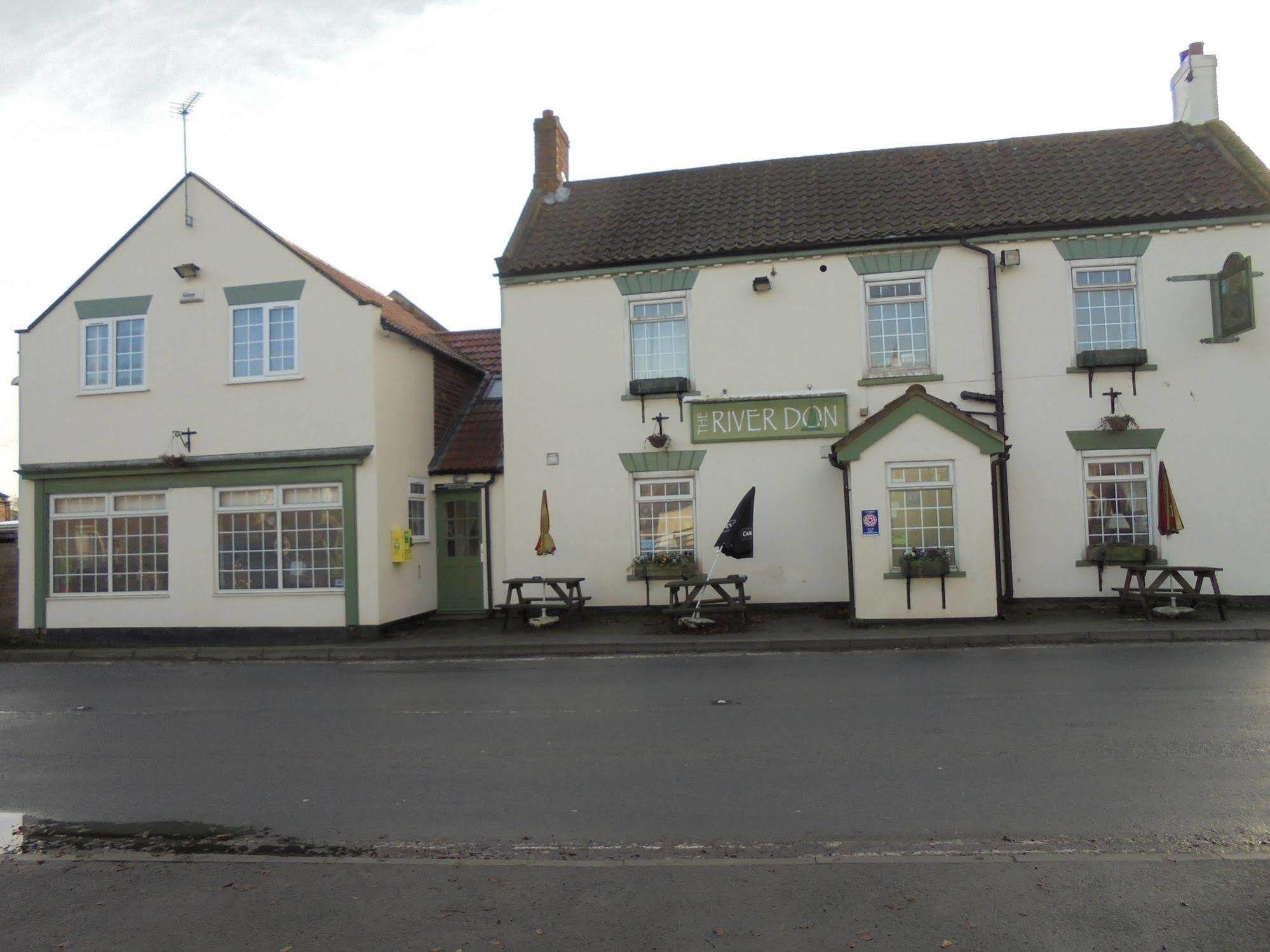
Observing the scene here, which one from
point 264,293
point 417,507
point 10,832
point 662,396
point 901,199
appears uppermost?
point 901,199

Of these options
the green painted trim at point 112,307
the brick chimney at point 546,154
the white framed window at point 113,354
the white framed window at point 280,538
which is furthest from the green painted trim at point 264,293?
the brick chimney at point 546,154

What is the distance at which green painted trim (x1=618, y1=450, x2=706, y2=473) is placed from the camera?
16.6 m

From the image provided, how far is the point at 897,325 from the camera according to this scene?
1638 cm

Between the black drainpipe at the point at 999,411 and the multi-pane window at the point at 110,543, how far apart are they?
14067 millimetres

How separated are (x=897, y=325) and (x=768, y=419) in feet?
8.81

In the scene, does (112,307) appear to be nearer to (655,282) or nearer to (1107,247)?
(655,282)

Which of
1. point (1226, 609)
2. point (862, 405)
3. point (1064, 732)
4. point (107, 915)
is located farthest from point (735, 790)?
point (1226, 609)

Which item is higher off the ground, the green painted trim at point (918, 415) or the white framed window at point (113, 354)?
the white framed window at point (113, 354)

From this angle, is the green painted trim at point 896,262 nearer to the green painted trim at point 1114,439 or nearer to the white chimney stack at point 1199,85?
Answer: the green painted trim at point 1114,439

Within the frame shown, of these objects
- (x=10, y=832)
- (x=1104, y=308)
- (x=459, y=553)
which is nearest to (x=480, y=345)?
(x=459, y=553)

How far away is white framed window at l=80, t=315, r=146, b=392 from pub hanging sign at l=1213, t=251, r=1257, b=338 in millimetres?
17986

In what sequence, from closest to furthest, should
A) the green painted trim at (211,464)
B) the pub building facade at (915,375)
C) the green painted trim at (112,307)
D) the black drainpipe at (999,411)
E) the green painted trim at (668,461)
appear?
1. the pub building facade at (915,375)
2. the black drainpipe at (999,411)
3. the green painted trim at (211,464)
4. the green painted trim at (668,461)
5. the green painted trim at (112,307)

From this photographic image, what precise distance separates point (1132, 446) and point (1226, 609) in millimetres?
2809

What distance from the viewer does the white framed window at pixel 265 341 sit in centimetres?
1677
